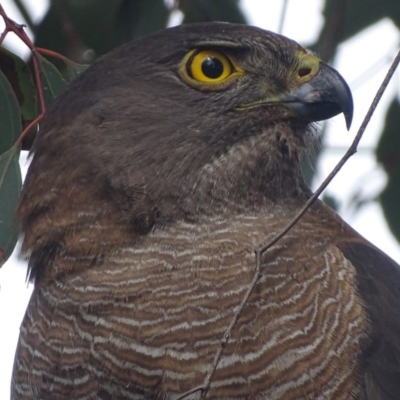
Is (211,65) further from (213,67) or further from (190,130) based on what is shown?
(190,130)

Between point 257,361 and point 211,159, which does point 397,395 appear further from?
point 211,159

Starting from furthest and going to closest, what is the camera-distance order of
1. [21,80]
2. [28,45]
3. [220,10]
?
1. [220,10]
2. [21,80]
3. [28,45]

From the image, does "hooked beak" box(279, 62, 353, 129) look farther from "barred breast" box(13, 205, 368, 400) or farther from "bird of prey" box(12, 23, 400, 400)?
"barred breast" box(13, 205, 368, 400)

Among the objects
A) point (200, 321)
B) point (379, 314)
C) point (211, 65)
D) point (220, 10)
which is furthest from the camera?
point (220, 10)

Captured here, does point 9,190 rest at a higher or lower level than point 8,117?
lower

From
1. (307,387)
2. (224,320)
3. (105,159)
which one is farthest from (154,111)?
(307,387)

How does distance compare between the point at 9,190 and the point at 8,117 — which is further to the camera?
the point at 8,117

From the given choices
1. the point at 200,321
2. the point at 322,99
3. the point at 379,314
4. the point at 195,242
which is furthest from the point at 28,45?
the point at 379,314

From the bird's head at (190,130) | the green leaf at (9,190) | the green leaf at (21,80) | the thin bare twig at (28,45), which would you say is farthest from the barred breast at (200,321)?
the green leaf at (21,80)

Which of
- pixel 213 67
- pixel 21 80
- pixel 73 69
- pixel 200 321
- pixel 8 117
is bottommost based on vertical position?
pixel 200 321
